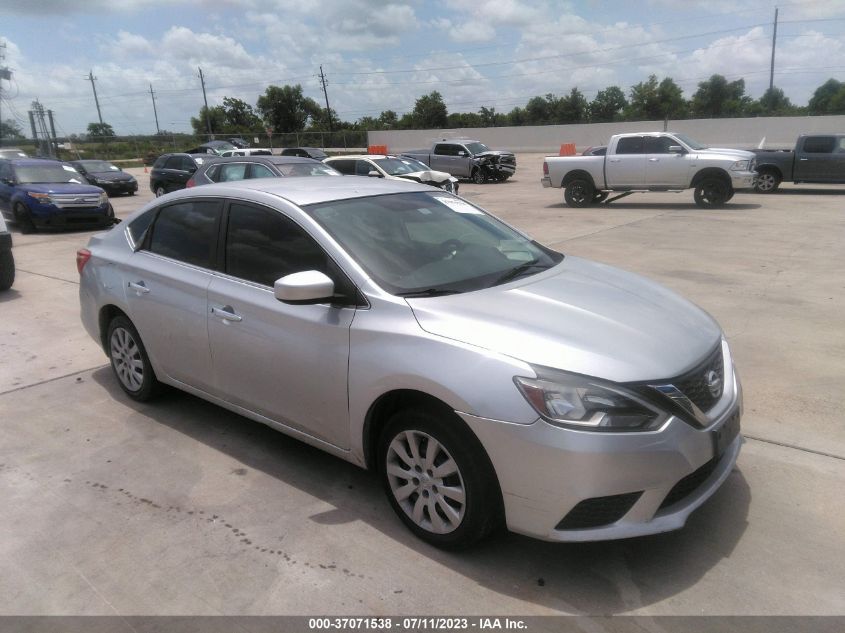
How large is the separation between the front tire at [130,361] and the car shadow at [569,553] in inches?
48.7

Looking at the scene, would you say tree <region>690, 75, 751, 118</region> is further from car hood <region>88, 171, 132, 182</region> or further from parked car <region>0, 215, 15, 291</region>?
parked car <region>0, 215, 15, 291</region>

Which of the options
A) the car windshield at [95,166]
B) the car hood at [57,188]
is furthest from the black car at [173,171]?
the car hood at [57,188]

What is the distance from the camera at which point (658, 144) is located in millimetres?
16406

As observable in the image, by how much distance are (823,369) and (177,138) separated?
195ft

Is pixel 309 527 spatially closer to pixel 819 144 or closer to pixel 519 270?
pixel 519 270

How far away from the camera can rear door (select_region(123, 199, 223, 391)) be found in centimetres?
403

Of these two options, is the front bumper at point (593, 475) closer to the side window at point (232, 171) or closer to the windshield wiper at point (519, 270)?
the windshield wiper at point (519, 270)

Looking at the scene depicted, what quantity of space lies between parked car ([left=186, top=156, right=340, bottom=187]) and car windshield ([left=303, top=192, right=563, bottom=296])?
27.6ft

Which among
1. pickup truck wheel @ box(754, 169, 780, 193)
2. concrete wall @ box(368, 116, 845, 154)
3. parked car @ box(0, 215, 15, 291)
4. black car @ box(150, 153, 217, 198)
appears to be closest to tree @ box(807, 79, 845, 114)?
concrete wall @ box(368, 116, 845, 154)

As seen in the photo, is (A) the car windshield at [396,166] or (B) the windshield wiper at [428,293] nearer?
(B) the windshield wiper at [428,293]

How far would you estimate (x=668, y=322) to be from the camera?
3170 mm

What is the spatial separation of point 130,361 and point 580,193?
47.5ft

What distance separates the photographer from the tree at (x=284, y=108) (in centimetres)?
7838

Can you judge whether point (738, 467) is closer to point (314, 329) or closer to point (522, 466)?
point (522, 466)
